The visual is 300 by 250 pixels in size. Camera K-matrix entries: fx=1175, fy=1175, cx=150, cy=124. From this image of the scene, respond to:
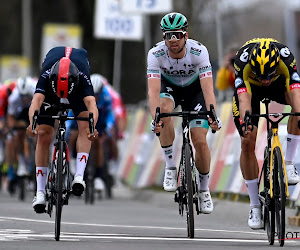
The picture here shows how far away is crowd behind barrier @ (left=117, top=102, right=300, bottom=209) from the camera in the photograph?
15339mm

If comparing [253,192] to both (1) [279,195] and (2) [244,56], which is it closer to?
(1) [279,195]

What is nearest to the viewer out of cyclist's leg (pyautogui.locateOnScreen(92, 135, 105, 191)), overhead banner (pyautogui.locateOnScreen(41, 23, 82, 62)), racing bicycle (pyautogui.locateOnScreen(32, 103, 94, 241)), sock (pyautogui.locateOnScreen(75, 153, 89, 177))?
racing bicycle (pyautogui.locateOnScreen(32, 103, 94, 241))

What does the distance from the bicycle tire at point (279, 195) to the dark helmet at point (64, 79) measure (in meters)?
2.15

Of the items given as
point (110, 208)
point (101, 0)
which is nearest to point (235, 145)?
point (110, 208)

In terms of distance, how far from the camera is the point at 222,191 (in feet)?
54.5

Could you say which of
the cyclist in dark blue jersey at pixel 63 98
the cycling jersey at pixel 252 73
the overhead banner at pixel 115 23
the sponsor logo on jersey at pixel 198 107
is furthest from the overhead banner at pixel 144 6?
the cycling jersey at pixel 252 73

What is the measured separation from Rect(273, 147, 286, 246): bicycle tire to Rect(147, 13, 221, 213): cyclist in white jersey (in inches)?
55.3

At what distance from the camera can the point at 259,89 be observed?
11.2 m

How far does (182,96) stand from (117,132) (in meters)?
9.54

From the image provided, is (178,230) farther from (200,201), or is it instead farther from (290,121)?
(290,121)

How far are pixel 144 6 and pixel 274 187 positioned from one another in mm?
13668

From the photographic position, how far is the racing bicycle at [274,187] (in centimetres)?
1029

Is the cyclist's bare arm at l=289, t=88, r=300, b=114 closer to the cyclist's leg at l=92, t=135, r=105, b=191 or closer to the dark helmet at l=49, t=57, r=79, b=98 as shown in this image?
the dark helmet at l=49, t=57, r=79, b=98

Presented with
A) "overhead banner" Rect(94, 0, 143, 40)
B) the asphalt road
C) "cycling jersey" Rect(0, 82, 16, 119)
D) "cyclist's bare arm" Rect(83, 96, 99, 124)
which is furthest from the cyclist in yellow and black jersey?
"overhead banner" Rect(94, 0, 143, 40)
